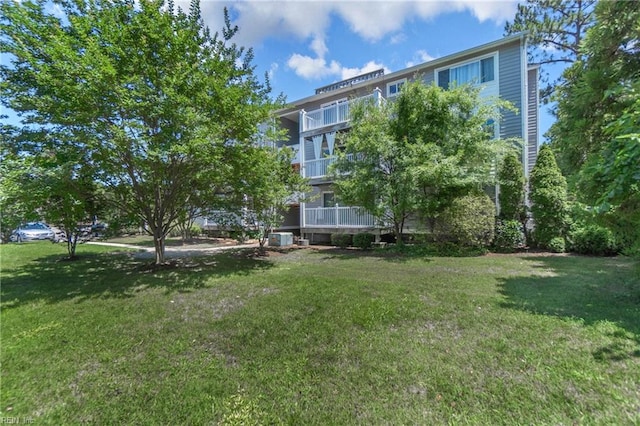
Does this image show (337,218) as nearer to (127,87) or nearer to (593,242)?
(593,242)

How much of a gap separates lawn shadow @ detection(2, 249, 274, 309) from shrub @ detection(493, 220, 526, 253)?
360 inches

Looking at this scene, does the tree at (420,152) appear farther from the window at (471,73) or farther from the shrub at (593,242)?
the shrub at (593,242)

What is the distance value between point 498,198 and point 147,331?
1328 cm

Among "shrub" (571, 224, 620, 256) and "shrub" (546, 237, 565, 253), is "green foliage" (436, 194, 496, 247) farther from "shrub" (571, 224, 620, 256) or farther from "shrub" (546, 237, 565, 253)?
"shrub" (571, 224, 620, 256)

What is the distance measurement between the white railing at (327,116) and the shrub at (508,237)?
9.27 meters

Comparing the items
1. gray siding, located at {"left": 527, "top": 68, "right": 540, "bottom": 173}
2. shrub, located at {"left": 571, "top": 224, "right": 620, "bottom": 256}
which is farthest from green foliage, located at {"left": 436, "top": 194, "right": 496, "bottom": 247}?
gray siding, located at {"left": 527, "top": 68, "right": 540, "bottom": 173}

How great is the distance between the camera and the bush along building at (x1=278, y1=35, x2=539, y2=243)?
13.2 meters

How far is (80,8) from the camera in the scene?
7.18m

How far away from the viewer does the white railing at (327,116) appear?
1630 cm

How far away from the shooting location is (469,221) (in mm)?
10586

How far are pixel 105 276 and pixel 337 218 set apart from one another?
10400mm

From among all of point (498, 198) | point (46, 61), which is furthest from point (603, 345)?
point (46, 61)

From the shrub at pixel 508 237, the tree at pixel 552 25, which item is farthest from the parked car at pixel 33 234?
the tree at pixel 552 25

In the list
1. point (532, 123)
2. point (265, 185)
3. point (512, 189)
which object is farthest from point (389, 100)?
point (265, 185)
